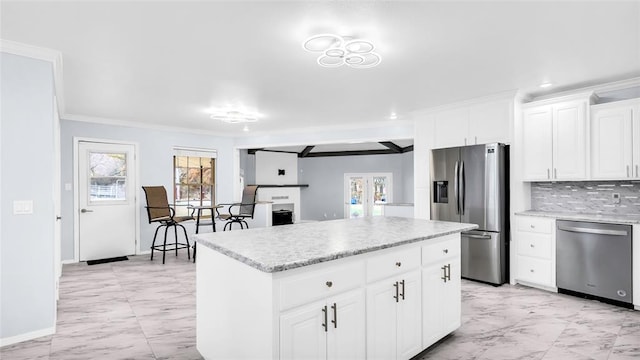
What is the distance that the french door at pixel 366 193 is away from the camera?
11.0m

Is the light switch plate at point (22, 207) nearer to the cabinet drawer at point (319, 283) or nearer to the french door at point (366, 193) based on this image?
the cabinet drawer at point (319, 283)

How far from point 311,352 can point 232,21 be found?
6.73 ft

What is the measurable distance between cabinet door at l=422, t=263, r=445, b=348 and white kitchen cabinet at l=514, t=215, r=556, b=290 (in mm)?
2005

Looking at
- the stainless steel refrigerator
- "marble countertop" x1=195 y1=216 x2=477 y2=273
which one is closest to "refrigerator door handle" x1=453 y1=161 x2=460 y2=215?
the stainless steel refrigerator

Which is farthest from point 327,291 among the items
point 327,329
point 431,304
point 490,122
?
point 490,122

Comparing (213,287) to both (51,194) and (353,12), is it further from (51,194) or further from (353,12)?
(353,12)

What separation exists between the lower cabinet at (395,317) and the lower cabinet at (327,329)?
9 centimetres

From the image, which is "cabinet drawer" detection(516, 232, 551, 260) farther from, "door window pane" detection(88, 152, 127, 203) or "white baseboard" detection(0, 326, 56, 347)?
"door window pane" detection(88, 152, 127, 203)

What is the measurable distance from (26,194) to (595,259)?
519 centimetres

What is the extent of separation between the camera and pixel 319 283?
1818mm

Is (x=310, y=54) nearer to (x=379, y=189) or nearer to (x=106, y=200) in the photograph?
(x=106, y=200)

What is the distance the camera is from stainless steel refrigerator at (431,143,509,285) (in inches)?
162

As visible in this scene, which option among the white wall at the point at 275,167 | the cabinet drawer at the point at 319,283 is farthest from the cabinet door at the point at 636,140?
the white wall at the point at 275,167

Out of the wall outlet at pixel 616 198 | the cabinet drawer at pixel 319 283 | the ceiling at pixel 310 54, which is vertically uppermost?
the ceiling at pixel 310 54
